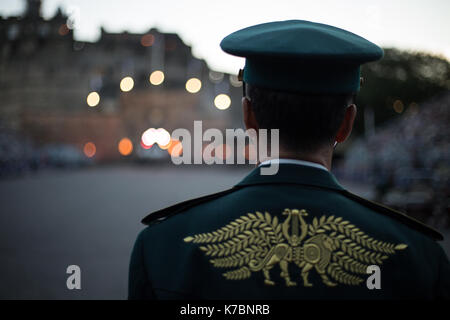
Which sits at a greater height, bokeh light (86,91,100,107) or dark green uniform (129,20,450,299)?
bokeh light (86,91,100,107)

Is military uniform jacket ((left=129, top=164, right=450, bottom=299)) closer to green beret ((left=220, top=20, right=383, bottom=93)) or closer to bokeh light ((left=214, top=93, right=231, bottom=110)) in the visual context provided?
green beret ((left=220, top=20, right=383, bottom=93))

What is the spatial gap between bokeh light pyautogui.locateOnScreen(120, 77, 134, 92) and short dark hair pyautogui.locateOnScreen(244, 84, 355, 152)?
44.3 m

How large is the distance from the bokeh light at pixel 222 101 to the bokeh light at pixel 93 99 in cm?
1232

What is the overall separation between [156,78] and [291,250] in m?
45.7

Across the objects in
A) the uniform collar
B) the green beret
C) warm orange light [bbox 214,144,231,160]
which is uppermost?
the green beret

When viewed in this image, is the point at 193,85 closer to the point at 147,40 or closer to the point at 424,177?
the point at 147,40

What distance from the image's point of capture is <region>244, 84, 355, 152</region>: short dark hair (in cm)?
132

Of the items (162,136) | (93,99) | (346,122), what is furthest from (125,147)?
(346,122)

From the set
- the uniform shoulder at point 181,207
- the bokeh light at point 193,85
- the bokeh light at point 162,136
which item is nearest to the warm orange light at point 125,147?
the bokeh light at point 162,136

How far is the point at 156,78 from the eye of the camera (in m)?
45.5

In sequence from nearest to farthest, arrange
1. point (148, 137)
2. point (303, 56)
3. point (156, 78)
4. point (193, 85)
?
point (303, 56)
point (148, 137)
point (193, 85)
point (156, 78)

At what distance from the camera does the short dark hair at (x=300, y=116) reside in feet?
4.33

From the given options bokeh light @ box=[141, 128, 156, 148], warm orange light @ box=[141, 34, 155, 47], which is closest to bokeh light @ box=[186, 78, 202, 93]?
bokeh light @ box=[141, 128, 156, 148]
